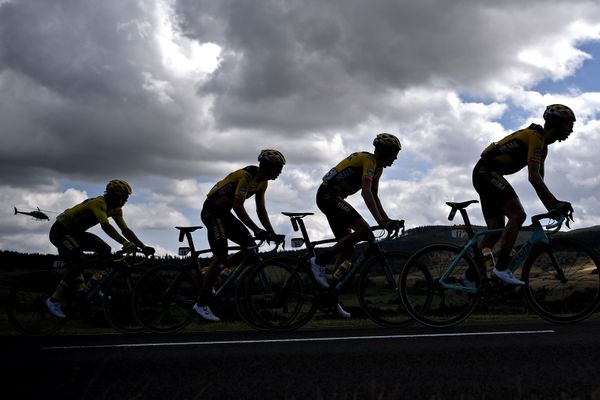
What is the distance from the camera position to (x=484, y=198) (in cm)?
757

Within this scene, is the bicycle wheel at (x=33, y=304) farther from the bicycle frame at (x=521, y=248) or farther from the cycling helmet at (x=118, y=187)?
the bicycle frame at (x=521, y=248)

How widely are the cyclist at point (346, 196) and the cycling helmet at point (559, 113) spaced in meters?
1.91

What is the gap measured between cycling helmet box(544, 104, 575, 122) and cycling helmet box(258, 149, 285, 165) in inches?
137

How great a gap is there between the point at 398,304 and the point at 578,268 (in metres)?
2.38

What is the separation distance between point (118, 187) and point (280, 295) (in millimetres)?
3227

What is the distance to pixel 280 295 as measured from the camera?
7.81 meters

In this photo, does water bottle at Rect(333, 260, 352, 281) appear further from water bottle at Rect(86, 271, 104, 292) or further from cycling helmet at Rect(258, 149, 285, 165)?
water bottle at Rect(86, 271, 104, 292)

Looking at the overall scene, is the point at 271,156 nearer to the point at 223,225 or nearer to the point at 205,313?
the point at 223,225

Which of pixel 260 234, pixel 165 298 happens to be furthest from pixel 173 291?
pixel 260 234

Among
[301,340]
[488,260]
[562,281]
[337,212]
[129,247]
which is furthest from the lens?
[129,247]

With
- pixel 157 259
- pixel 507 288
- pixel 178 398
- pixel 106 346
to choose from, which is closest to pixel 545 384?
pixel 178 398

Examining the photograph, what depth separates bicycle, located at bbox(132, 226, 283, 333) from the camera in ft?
27.0

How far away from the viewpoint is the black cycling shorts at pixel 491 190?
7301 mm

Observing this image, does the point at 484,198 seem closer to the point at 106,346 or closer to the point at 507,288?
the point at 507,288
